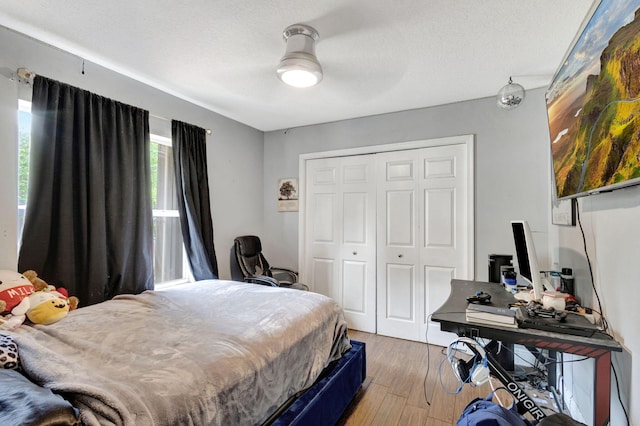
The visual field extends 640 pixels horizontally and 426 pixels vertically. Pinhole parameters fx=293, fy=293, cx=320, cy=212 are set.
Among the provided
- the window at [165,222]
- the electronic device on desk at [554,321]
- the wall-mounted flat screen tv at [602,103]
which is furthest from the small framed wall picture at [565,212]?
the window at [165,222]

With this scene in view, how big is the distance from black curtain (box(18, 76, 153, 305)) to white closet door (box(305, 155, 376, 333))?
195cm

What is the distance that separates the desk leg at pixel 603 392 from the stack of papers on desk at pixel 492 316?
33cm

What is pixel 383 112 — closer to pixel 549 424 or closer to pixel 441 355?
pixel 441 355

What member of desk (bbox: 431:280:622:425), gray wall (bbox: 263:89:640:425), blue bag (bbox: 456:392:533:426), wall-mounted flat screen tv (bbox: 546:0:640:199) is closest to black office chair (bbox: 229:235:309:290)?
→ gray wall (bbox: 263:89:640:425)

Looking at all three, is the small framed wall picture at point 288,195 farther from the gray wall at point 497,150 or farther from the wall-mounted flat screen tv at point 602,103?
the wall-mounted flat screen tv at point 602,103

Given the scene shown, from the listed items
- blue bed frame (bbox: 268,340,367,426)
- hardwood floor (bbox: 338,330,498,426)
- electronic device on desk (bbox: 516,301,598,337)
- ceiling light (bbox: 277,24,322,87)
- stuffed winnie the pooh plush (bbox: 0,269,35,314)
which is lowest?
hardwood floor (bbox: 338,330,498,426)

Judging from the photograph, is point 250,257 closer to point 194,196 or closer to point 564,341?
point 194,196

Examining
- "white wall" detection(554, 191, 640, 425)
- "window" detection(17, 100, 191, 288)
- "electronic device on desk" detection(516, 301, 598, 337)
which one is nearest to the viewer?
"white wall" detection(554, 191, 640, 425)

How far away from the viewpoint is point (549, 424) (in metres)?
1.14

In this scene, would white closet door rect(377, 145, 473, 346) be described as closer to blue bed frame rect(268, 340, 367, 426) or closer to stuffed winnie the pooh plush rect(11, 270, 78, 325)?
blue bed frame rect(268, 340, 367, 426)

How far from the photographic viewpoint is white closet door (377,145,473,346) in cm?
311

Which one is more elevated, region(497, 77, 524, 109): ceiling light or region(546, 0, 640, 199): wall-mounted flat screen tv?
region(497, 77, 524, 109): ceiling light

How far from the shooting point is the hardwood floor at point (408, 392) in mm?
2010

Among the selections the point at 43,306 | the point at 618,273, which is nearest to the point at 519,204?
the point at 618,273
